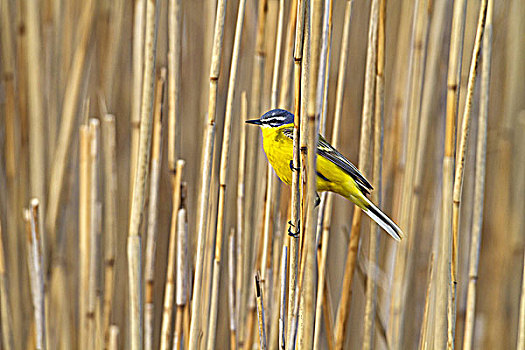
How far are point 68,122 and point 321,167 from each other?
60cm

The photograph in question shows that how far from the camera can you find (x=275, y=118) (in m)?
1.02

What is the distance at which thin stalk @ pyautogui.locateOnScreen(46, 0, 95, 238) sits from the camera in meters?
1.21

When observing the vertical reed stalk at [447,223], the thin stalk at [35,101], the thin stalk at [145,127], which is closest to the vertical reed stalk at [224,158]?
the thin stalk at [145,127]

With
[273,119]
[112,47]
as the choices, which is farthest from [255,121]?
[112,47]

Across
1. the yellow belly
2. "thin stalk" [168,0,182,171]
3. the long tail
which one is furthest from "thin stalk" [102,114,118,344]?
the long tail

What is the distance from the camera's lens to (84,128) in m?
1.06

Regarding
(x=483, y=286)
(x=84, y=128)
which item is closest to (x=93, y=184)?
(x=84, y=128)

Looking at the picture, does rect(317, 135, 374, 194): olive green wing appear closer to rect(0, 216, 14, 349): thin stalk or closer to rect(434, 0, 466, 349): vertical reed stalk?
rect(434, 0, 466, 349): vertical reed stalk

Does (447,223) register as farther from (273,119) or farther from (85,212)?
(85,212)

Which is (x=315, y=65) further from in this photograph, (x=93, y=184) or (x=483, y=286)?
(x=483, y=286)

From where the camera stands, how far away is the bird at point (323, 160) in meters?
0.97

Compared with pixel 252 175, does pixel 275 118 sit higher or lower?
higher

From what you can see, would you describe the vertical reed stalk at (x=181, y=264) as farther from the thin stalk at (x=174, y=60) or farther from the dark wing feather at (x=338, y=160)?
the dark wing feather at (x=338, y=160)

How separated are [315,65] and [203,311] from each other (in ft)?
2.05
